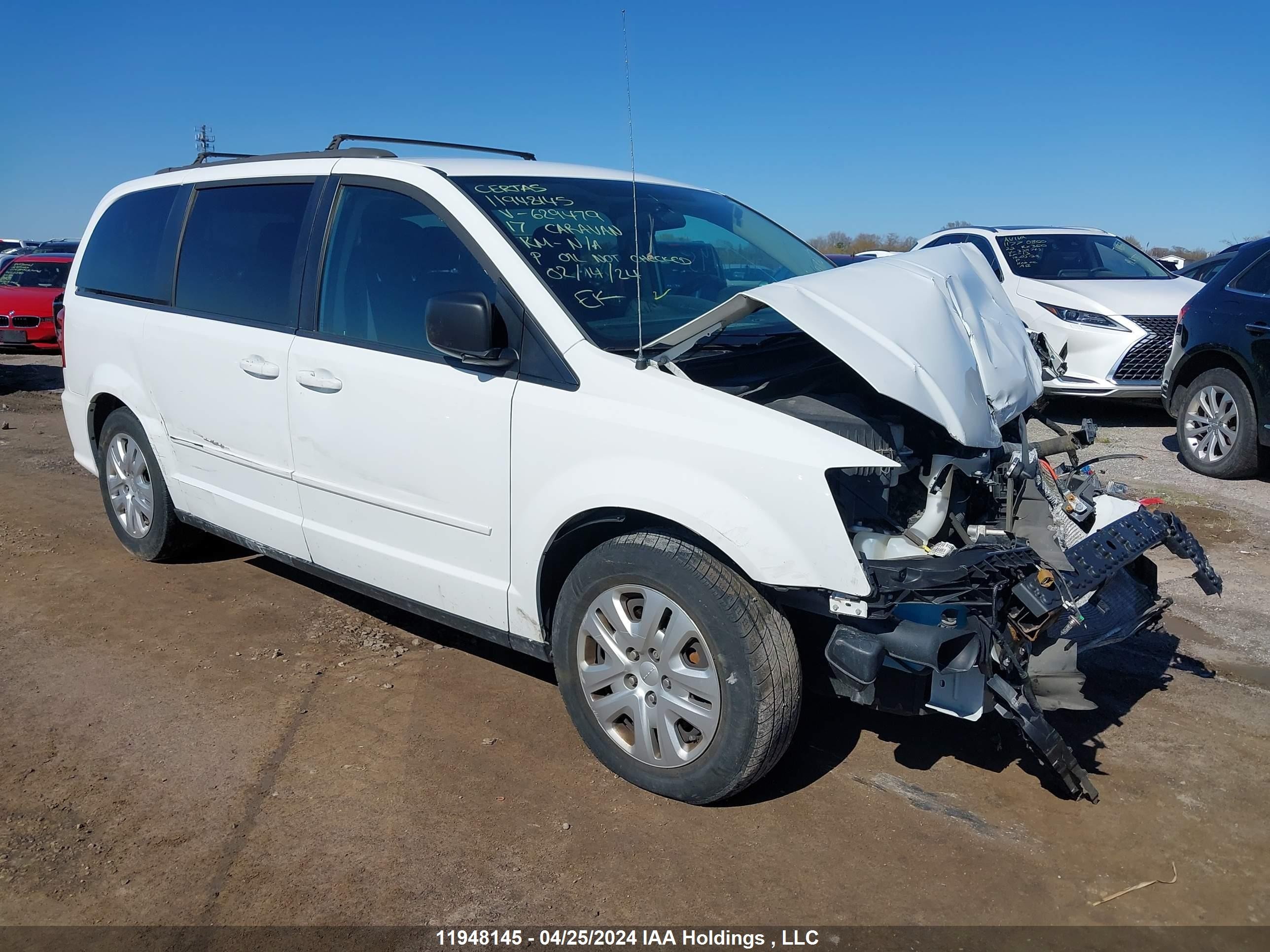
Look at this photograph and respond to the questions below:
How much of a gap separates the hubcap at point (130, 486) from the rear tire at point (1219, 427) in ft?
23.3

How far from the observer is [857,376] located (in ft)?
11.8

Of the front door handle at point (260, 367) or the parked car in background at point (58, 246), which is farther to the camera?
the parked car in background at point (58, 246)

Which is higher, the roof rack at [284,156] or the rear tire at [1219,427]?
the roof rack at [284,156]

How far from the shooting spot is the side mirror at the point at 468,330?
10.9 feet

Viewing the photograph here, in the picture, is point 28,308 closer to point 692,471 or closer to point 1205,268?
point 692,471

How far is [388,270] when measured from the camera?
3977 millimetres

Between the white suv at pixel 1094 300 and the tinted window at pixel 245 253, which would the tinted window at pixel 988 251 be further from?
the tinted window at pixel 245 253

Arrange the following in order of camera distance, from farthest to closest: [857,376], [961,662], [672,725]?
[857,376] → [672,725] → [961,662]

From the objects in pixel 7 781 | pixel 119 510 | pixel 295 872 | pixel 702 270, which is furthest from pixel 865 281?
pixel 119 510

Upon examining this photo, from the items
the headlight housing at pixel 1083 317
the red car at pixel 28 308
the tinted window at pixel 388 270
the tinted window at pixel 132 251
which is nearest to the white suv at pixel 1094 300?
the headlight housing at pixel 1083 317

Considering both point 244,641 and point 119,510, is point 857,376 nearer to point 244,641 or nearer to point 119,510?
point 244,641

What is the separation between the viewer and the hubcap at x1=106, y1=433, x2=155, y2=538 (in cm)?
539

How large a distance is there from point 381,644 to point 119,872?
1745mm

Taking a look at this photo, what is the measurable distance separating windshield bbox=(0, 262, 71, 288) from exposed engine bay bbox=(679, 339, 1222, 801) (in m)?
A: 15.3
